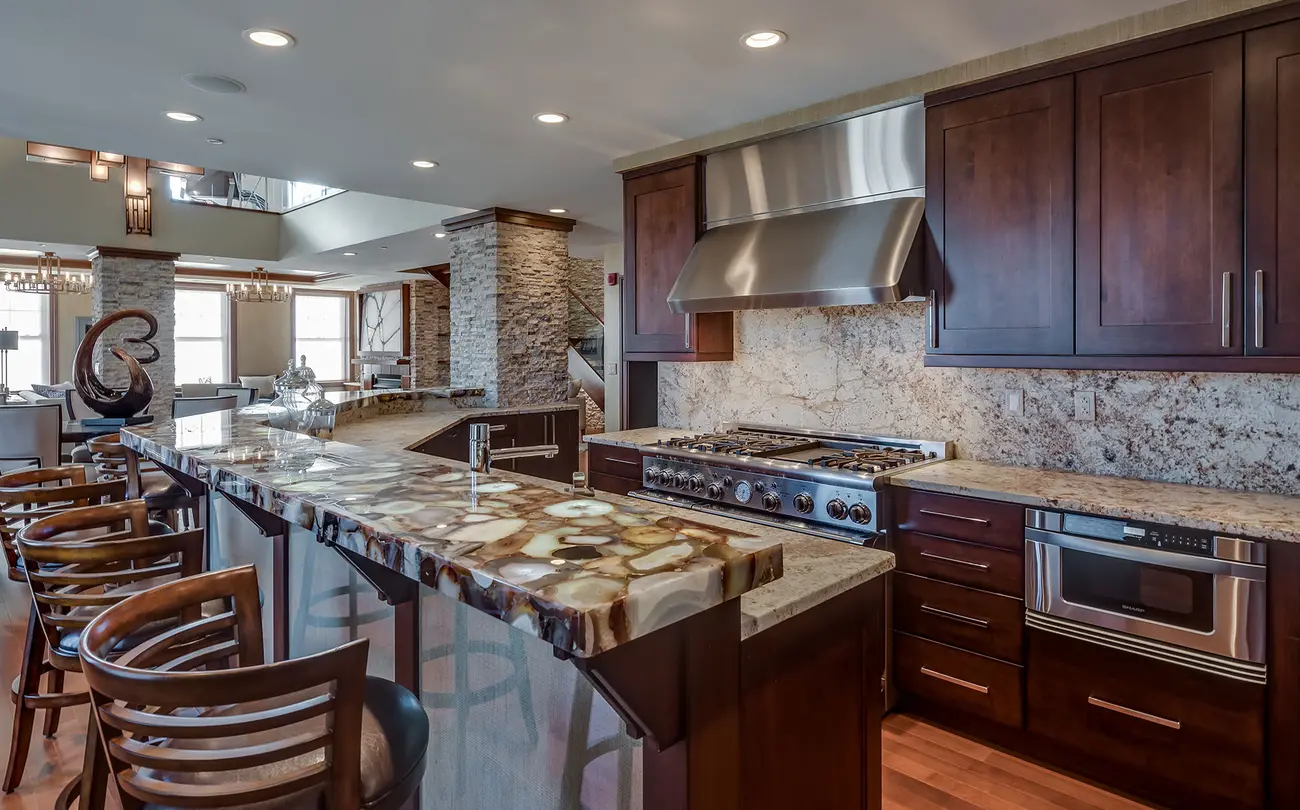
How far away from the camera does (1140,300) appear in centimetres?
249

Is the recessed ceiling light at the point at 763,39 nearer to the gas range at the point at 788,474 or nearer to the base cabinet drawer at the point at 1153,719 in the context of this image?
the gas range at the point at 788,474

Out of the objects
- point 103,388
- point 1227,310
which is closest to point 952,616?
point 1227,310

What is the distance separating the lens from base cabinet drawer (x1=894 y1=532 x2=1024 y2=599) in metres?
2.53

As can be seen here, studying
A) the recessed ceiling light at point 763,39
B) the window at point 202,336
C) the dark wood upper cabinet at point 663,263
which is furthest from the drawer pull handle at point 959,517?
the window at point 202,336

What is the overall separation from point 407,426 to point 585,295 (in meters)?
7.08

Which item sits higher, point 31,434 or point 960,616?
point 31,434

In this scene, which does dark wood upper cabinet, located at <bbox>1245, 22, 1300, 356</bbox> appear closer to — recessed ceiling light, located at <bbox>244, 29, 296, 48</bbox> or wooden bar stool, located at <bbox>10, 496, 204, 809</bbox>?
wooden bar stool, located at <bbox>10, 496, 204, 809</bbox>

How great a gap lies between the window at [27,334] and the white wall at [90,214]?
4.43 metres

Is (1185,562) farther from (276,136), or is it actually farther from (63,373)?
(63,373)

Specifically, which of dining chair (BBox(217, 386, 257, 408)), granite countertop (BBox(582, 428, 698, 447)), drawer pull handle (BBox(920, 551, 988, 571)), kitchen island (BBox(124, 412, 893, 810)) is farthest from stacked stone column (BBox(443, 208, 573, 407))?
drawer pull handle (BBox(920, 551, 988, 571))

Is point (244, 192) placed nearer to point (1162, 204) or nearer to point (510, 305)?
point (510, 305)

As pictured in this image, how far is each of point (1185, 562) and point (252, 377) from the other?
1398 centimetres

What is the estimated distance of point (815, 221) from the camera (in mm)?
3393

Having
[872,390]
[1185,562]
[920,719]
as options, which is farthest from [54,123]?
[1185,562]
